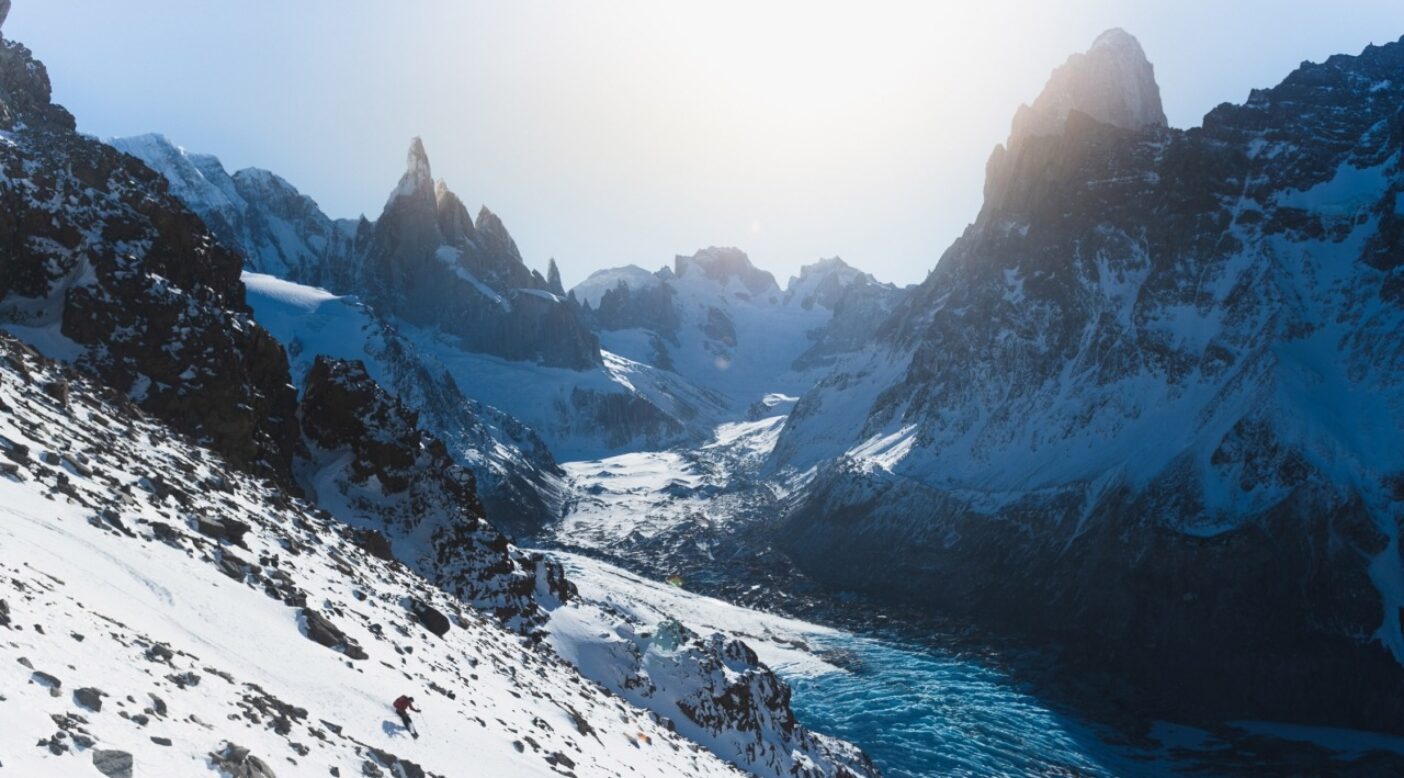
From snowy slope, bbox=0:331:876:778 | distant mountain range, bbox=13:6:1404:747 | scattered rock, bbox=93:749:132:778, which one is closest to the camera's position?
scattered rock, bbox=93:749:132:778

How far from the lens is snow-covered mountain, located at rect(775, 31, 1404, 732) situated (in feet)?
319

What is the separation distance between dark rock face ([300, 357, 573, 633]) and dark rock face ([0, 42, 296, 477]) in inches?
143

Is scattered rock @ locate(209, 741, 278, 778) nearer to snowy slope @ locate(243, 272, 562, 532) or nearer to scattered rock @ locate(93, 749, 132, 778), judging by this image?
scattered rock @ locate(93, 749, 132, 778)

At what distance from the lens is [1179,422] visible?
127688 mm

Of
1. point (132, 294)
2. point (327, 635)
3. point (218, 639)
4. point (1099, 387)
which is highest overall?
point (1099, 387)

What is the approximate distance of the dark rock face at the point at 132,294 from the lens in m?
39.2

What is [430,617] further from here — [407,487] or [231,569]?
[407,487]

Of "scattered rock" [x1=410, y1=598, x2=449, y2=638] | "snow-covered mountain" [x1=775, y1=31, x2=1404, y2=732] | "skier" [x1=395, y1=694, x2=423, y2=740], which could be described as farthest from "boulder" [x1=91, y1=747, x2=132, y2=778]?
"snow-covered mountain" [x1=775, y1=31, x2=1404, y2=732]

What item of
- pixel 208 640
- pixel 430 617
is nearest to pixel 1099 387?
pixel 430 617

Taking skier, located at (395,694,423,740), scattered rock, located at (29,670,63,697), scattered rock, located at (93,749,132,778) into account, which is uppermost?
scattered rock, located at (29,670,63,697)

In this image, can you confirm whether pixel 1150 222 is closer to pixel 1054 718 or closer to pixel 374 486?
pixel 1054 718

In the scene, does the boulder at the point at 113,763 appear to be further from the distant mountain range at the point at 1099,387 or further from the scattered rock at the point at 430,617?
the distant mountain range at the point at 1099,387

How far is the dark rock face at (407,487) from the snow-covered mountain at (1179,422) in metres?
78.5

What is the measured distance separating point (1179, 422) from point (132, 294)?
430 ft
